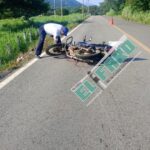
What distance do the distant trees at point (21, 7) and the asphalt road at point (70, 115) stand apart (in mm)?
34961

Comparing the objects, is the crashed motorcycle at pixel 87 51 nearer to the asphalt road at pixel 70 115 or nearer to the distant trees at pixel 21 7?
the asphalt road at pixel 70 115

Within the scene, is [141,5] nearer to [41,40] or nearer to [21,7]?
[21,7]

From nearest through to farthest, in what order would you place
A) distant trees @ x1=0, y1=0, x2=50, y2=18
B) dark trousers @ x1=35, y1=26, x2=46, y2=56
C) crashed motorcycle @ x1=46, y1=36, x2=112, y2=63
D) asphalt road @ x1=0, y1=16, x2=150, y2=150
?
asphalt road @ x1=0, y1=16, x2=150, y2=150
crashed motorcycle @ x1=46, y1=36, x2=112, y2=63
dark trousers @ x1=35, y1=26, x2=46, y2=56
distant trees @ x1=0, y1=0, x2=50, y2=18

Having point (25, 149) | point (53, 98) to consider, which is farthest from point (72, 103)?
point (25, 149)

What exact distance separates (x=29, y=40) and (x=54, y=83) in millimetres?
10518

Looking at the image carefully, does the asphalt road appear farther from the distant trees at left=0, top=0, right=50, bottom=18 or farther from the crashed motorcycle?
the distant trees at left=0, top=0, right=50, bottom=18

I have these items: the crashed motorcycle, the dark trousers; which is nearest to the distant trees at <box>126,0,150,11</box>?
the dark trousers

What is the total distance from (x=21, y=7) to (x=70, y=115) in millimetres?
43143

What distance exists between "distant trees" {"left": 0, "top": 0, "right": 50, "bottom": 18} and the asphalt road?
3496 cm

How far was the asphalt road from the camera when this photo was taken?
5199mm

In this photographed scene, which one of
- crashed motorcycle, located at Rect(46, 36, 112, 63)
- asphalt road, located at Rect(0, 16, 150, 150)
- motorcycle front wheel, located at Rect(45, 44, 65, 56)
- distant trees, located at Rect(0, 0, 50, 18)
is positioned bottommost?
distant trees, located at Rect(0, 0, 50, 18)

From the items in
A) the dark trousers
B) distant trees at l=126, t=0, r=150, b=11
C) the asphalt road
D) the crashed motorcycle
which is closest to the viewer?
the asphalt road

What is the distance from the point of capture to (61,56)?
12930 mm

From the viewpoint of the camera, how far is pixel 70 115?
6.37m
